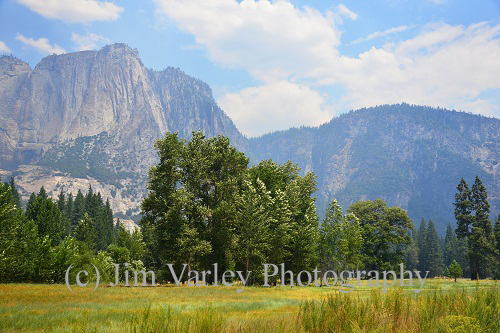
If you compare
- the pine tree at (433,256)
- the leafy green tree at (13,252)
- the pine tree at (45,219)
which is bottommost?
the pine tree at (433,256)

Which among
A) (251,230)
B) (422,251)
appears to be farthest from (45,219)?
(422,251)

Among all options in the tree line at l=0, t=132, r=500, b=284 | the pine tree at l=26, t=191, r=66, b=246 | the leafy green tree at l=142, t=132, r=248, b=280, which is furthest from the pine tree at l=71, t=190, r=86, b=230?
the leafy green tree at l=142, t=132, r=248, b=280

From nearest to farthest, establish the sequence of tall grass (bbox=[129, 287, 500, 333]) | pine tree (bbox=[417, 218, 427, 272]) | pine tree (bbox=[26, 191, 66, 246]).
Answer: tall grass (bbox=[129, 287, 500, 333])
pine tree (bbox=[26, 191, 66, 246])
pine tree (bbox=[417, 218, 427, 272])

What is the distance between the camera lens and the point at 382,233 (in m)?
74.4

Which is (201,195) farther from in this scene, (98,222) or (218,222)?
(98,222)

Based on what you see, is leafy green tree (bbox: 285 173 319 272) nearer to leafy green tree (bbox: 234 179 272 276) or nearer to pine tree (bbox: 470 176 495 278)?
leafy green tree (bbox: 234 179 272 276)

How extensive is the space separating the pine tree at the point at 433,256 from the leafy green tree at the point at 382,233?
71.9 metres

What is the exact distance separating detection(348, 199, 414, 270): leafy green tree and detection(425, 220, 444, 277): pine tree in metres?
71.9

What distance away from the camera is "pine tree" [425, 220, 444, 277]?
13725 centimetres

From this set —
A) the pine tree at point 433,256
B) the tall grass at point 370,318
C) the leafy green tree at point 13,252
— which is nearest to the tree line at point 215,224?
the leafy green tree at point 13,252

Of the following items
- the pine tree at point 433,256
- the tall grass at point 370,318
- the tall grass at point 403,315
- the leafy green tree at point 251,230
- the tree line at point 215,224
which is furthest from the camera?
the pine tree at point 433,256

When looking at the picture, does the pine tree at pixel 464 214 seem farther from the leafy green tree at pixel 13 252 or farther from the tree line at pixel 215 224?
the leafy green tree at pixel 13 252

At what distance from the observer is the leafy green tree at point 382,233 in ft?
242

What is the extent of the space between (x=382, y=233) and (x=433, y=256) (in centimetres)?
8202
